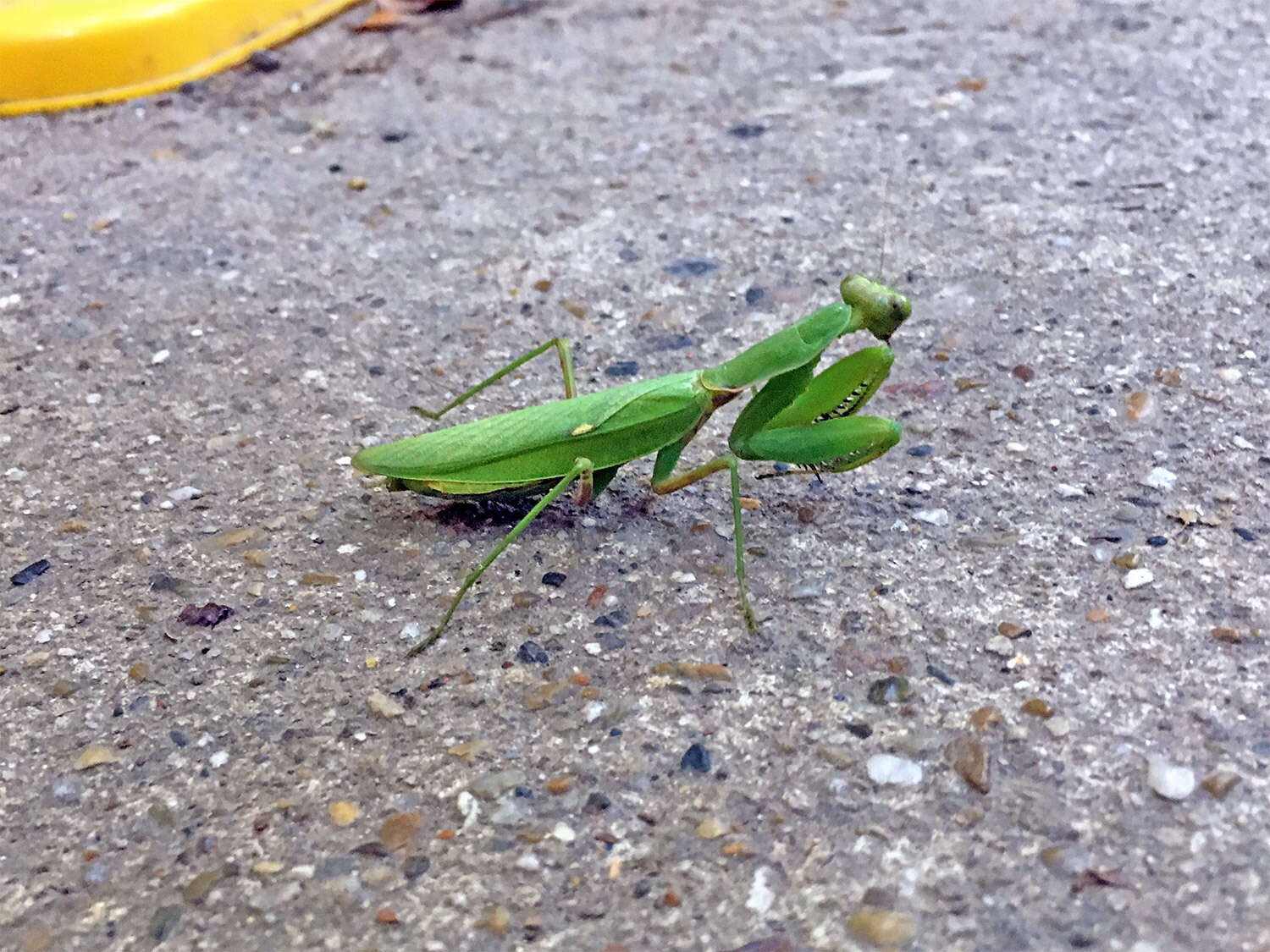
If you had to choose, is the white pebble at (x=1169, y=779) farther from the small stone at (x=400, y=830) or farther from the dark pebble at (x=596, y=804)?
the small stone at (x=400, y=830)

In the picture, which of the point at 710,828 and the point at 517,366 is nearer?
the point at 710,828

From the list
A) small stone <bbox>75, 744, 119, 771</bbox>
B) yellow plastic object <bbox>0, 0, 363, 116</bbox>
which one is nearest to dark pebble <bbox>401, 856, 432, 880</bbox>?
small stone <bbox>75, 744, 119, 771</bbox>

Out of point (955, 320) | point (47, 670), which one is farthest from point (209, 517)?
point (955, 320)

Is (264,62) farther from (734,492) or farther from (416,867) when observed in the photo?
(416,867)

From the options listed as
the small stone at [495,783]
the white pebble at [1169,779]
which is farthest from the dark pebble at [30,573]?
the white pebble at [1169,779]

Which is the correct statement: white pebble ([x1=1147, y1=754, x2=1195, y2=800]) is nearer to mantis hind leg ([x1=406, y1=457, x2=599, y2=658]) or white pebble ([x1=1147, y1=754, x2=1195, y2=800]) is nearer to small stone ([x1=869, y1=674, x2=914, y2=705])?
small stone ([x1=869, y1=674, x2=914, y2=705])

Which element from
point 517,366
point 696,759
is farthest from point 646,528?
point 696,759
